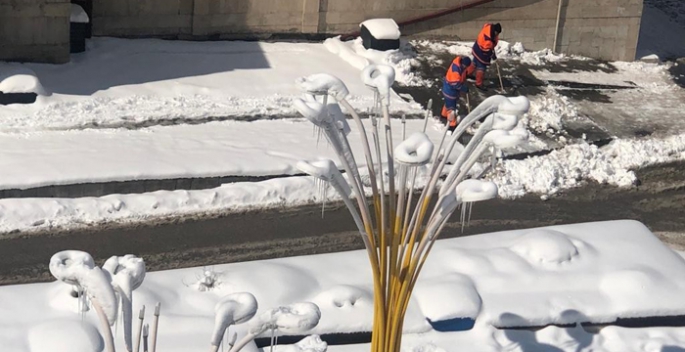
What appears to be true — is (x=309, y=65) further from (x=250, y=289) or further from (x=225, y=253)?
(x=250, y=289)

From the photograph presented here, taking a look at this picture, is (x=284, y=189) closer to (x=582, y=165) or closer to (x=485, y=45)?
(x=582, y=165)

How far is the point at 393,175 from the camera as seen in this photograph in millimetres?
10289

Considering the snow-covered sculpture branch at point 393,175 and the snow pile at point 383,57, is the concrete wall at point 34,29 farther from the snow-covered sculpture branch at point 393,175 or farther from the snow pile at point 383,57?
the snow-covered sculpture branch at point 393,175

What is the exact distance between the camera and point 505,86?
2020 cm

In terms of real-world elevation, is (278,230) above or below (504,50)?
below

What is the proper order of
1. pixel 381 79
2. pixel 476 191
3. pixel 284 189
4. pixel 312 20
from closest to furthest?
pixel 476 191
pixel 381 79
pixel 284 189
pixel 312 20

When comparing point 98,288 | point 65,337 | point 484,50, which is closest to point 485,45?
point 484,50

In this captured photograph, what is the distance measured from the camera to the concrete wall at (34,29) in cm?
1766

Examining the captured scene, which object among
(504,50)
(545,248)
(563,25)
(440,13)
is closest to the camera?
(545,248)

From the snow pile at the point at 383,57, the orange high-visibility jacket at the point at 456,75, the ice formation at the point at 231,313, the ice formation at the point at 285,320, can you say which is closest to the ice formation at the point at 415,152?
the ice formation at the point at 285,320

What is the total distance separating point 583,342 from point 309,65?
859 centimetres

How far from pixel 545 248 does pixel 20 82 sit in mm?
7933

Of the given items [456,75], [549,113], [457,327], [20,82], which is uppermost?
[456,75]

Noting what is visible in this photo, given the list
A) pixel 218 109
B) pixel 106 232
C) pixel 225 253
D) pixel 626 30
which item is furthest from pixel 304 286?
pixel 626 30
